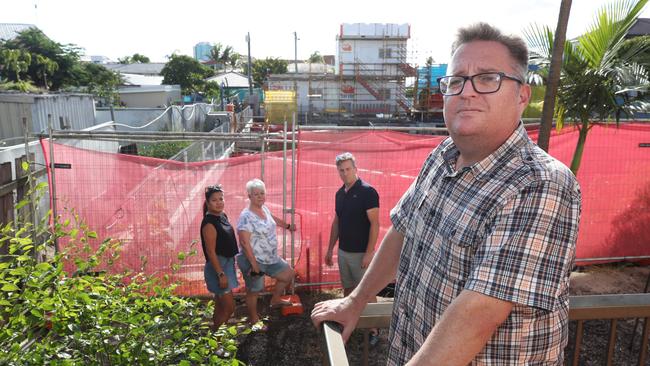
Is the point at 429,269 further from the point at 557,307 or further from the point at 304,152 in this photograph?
the point at 304,152

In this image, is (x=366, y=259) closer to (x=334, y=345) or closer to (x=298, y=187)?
(x=298, y=187)

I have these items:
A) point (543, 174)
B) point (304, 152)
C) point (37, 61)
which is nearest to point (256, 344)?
point (304, 152)

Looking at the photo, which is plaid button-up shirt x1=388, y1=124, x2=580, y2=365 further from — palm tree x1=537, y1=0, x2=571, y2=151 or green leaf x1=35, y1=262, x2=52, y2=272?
palm tree x1=537, y1=0, x2=571, y2=151

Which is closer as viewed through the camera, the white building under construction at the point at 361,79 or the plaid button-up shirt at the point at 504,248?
the plaid button-up shirt at the point at 504,248

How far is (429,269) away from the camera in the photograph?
145cm

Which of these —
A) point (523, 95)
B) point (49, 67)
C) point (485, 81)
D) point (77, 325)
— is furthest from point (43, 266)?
point (49, 67)

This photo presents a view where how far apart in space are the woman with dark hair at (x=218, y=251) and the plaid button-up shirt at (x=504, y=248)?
322 centimetres

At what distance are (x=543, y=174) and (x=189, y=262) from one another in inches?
193

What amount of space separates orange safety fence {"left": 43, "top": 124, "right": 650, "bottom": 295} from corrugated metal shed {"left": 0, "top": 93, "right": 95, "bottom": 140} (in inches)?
258

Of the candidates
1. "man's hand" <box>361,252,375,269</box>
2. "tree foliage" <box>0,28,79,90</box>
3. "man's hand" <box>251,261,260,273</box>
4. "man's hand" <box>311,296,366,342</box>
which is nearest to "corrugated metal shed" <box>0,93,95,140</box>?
"man's hand" <box>251,261,260,273</box>

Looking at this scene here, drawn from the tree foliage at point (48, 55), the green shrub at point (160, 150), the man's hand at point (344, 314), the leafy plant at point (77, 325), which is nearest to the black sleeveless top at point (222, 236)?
the leafy plant at point (77, 325)

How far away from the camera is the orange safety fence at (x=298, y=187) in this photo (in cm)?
543

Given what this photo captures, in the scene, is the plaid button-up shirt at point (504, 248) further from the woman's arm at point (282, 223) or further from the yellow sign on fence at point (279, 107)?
the yellow sign on fence at point (279, 107)

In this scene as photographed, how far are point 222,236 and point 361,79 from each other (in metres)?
34.0
